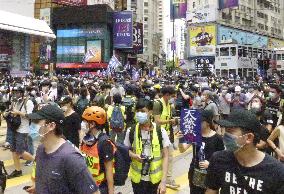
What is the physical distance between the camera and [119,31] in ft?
204

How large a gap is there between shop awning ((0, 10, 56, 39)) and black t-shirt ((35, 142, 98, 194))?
88.6 feet

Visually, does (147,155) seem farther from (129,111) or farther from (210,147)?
(129,111)

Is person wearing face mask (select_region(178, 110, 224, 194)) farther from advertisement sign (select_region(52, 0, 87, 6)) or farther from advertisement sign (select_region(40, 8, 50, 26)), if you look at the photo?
advertisement sign (select_region(40, 8, 50, 26))

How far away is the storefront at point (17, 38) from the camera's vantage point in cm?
3070

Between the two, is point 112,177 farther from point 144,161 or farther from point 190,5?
point 190,5

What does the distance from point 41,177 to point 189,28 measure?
237 ft

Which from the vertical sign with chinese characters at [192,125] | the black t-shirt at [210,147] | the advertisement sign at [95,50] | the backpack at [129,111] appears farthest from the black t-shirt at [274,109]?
the advertisement sign at [95,50]

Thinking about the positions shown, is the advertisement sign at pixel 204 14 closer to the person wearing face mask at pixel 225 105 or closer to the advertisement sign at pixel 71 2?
the advertisement sign at pixel 71 2

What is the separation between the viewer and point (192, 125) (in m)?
5.27

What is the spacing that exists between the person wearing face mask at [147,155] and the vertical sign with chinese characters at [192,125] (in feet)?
1.08

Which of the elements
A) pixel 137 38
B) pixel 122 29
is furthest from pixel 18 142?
pixel 137 38

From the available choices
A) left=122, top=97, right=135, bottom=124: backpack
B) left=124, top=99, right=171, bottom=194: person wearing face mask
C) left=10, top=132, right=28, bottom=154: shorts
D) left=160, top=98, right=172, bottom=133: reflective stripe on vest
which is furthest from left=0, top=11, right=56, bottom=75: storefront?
left=124, top=99, right=171, bottom=194: person wearing face mask

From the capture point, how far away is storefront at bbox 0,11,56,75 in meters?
30.7

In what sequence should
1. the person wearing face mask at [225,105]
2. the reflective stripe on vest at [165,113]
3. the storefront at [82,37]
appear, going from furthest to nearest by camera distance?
the storefront at [82,37], the person wearing face mask at [225,105], the reflective stripe on vest at [165,113]
